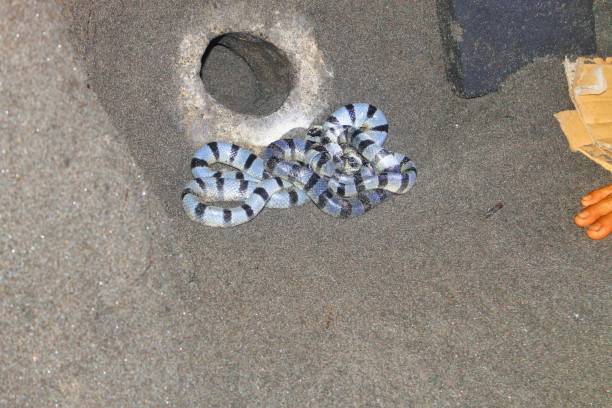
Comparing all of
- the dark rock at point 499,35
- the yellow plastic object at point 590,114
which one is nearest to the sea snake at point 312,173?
the dark rock at point 499,35

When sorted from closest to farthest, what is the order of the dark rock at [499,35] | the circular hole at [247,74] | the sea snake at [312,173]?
the sea snake at [312,173]
the dark rock at [499,35]
the circular hole at [247,74]

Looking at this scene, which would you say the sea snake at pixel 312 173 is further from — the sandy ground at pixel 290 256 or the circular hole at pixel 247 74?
the circular hole at pixel 247 74

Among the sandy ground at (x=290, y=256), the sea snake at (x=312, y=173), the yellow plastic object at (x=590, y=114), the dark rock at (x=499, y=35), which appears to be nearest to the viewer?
the sandy ground at (x=290, y=256)

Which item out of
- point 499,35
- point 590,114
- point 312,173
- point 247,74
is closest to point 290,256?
point 312,173

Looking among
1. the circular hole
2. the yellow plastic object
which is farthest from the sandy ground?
the circular hole

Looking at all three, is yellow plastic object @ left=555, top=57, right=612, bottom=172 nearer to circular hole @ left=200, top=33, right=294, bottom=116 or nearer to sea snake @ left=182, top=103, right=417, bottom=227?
sea snake @ left=182, top=103, right=417, bottom=227

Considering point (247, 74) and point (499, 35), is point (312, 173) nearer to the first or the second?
point (247, 74)
